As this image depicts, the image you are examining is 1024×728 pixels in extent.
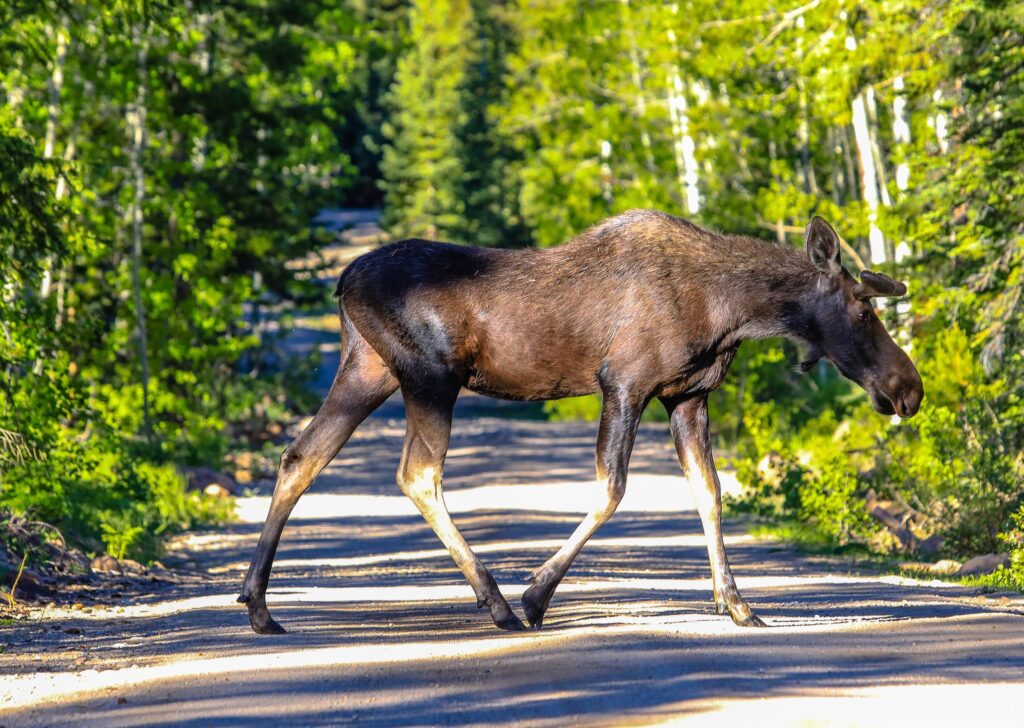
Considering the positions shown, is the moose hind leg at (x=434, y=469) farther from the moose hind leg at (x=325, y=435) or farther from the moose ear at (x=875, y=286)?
the moose ear at (x=875, y=286)

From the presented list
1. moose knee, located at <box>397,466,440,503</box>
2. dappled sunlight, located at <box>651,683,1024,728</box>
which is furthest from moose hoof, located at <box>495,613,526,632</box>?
dappled sunlight, located at <box>651,683,1024,728</box>

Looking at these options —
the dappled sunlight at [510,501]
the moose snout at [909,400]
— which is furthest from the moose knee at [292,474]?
the dappled sunlight at [510,501]

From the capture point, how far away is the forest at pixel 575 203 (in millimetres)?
15031

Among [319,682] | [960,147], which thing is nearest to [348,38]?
[960,147]

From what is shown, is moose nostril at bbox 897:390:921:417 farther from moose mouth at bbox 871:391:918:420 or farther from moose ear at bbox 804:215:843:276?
moose ear at bbox 804:215:843:276

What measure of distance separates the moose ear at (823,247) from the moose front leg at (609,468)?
1380mm

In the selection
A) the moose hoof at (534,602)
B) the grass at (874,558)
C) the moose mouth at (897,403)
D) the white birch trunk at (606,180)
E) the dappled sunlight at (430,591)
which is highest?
the moose mouth at (897,403)

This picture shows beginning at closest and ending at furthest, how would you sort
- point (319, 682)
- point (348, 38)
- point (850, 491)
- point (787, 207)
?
point (319, 682) → point (850, 491) → point (787, 207) → point (348, 38)

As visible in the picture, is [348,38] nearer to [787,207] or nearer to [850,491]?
[787,207]

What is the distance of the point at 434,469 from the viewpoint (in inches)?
376

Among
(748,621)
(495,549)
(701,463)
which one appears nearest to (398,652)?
(748,621)

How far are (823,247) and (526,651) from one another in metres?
3.08

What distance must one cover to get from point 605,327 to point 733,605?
68.0 inches

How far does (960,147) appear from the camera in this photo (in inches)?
651
